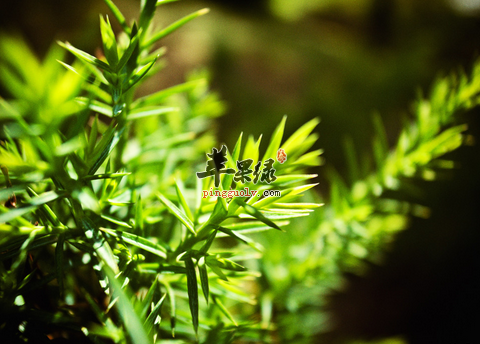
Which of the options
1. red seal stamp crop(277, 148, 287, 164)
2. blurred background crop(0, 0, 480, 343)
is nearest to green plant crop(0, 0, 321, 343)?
red seal stamp crop(277, 148, 287, 164)

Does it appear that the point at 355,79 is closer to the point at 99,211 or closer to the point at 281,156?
the point at 281,156

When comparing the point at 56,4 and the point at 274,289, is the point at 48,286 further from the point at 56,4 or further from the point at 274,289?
the point at 56,4

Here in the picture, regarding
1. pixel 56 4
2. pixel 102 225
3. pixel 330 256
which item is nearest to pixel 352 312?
pixel 330 256

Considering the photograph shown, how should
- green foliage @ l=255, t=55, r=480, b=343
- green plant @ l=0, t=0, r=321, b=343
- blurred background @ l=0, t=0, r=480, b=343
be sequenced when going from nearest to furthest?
1. green plant @ l=0, t=0, r=321, b=343
2. green foliage @ l=255, t=55, r=480, b=343
3. blurred background @ l=0, t=0, r=480, b=343

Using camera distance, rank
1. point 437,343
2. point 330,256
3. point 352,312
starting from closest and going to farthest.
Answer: point 330,256
point 437,343
point 352,312

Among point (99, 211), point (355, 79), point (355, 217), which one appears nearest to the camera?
point (99, 211)

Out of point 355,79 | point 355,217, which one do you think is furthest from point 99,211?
point 355,79

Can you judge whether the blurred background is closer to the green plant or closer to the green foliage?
the green foliage

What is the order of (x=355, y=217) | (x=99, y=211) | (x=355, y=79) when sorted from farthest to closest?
(x=355, y=79) → (x=355, y=217) → (x=99, y=211)
